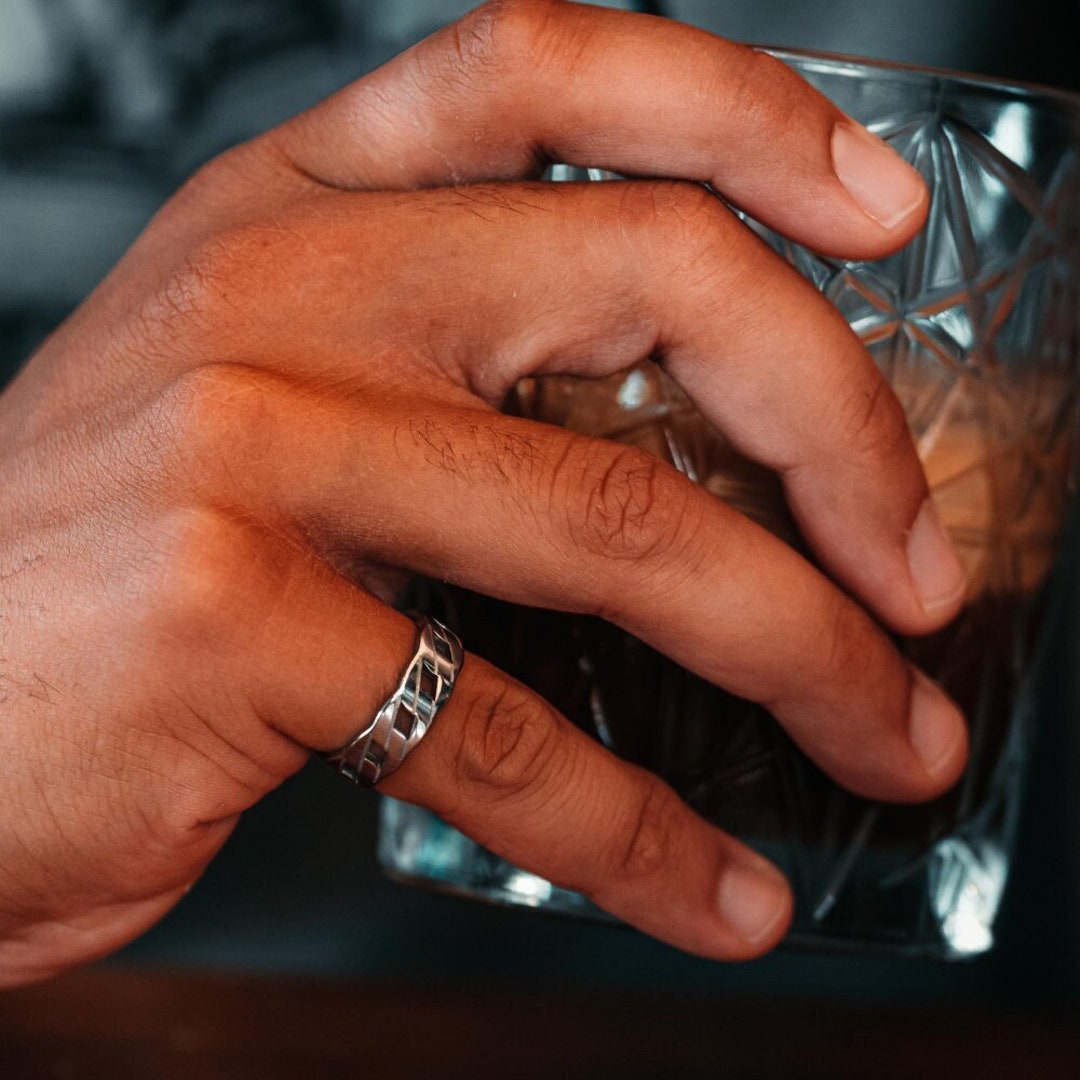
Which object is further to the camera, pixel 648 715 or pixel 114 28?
pixel 114 28

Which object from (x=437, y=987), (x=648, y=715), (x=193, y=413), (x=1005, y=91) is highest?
(x=1005, y=91)

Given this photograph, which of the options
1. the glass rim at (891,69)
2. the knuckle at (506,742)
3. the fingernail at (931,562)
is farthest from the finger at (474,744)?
the glass rim at (891,69)

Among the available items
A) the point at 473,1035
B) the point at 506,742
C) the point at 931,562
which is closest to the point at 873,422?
the point at 931,562

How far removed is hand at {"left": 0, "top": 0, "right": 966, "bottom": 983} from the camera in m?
0.43

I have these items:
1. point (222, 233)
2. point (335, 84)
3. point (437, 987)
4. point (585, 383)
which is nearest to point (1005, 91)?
point (585, 383)

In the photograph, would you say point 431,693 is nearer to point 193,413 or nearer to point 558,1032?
point 193,413

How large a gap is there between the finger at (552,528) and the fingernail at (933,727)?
0.05 metres

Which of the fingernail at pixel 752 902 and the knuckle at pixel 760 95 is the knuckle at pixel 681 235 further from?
the fingernail at pixel 752 902

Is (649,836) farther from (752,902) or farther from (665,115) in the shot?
(665,115)

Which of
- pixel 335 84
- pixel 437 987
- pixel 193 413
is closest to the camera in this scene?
pixel 193 413

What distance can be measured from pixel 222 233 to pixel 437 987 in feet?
1.94

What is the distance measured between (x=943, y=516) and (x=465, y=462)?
0.19 meters

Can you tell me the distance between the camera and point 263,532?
1.41ft

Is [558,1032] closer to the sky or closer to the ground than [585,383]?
closer to the ground
